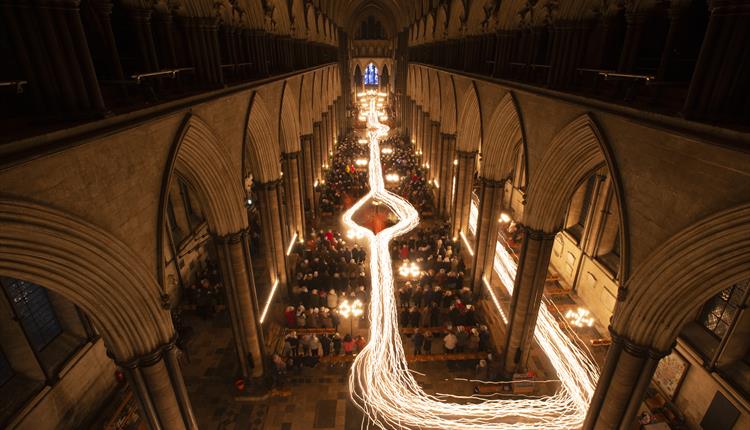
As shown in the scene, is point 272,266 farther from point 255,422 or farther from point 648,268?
point 648,268

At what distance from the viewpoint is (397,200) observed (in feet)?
61.3

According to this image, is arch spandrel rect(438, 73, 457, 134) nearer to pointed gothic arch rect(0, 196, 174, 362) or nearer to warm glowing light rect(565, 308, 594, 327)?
warm glowing light rect(565, 308, 594, 327)

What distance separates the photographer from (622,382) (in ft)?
20.2

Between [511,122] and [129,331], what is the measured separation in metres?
9.82

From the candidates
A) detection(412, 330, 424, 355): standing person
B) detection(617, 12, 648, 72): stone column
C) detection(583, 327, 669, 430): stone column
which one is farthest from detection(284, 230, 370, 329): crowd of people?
detection(617, 12, 648, 72): stone column

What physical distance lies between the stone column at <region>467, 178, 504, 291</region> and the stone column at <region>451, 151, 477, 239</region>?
10.5 ft

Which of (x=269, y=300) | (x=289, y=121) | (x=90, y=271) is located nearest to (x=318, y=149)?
(x=289, y=121)

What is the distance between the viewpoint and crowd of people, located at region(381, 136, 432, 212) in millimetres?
20016

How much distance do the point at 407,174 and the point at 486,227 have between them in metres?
11.6

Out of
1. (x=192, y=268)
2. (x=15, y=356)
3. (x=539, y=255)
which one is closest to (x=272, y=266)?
(x=192, y=268)

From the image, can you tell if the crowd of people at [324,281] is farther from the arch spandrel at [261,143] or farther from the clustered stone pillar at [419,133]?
the clustered stone pillar at [419,133]

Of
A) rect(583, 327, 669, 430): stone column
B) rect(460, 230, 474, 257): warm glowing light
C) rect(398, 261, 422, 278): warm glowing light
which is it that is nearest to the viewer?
rect(583, 327, 669, 430): stone column

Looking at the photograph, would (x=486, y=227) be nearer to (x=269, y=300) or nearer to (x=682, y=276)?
(x=269, y=300)

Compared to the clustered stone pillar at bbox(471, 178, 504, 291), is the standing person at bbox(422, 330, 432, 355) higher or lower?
lower
